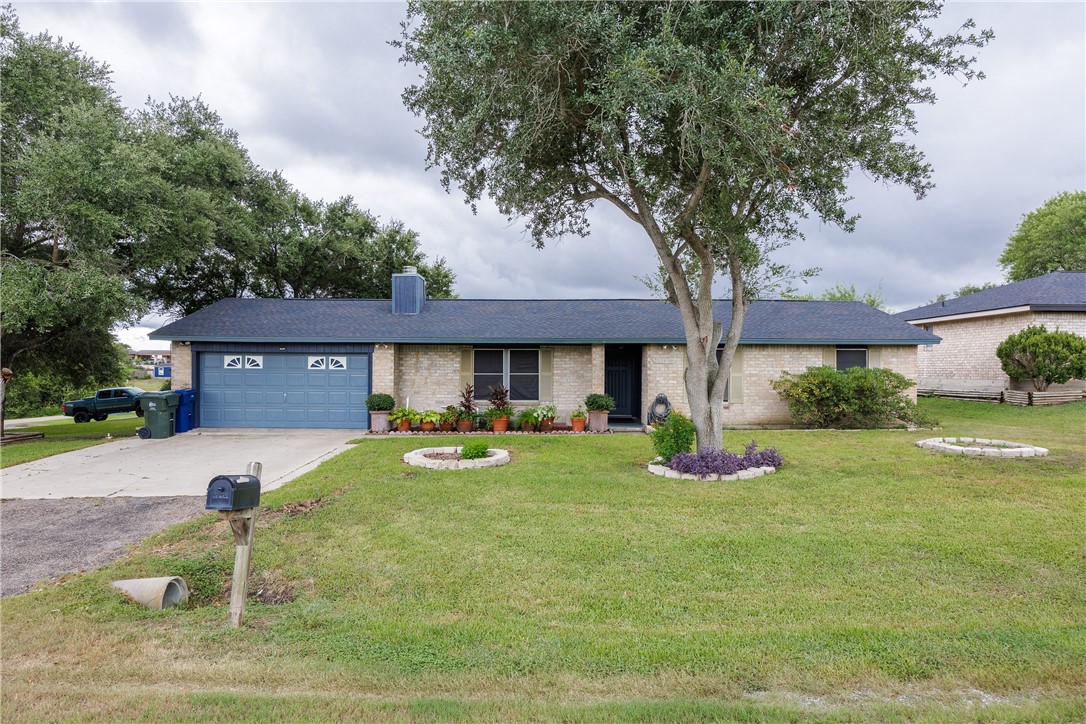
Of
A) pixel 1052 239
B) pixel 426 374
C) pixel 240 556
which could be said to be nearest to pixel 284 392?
pixel 426 374

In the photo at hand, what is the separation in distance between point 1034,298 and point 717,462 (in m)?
18.6

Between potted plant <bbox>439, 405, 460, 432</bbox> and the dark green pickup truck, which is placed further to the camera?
the dark green pickup truck

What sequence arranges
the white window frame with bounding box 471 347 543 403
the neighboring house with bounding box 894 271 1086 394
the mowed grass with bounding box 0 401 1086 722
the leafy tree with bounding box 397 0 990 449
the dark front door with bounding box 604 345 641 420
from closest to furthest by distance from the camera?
the mowed grass with bounding box 0 401 1086 722 < the leafy tree with bounding box 397 0 990 449 < the white window frame with bounding box 471 347 543 403 < the dark front door with bounding box 604 345 641 420 < the neighboring house with bounding box 894 271 1086 394

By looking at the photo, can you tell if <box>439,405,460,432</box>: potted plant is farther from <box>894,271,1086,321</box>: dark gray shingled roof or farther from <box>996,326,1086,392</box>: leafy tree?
<box>894,271,1086,321</box>: dark gray shingled roof

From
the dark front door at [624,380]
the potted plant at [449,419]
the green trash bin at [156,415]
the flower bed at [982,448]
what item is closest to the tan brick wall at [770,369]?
the dark front door at [624,380]

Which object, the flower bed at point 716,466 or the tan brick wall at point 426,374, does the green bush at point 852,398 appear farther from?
the tan brick wall at point 426,374

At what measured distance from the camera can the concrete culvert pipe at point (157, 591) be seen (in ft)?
13.1

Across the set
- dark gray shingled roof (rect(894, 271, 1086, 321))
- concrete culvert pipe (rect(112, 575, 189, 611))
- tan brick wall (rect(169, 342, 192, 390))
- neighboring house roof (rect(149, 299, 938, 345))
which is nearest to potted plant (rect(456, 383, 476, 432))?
neighboring house roof (rect(149, 299, 938, 345))

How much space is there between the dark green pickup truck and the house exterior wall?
105 ft

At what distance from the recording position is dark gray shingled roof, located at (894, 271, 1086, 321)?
18094 millimetres

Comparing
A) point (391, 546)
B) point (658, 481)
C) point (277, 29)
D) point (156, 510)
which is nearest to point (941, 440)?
point (658, 481)

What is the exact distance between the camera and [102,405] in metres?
20.9

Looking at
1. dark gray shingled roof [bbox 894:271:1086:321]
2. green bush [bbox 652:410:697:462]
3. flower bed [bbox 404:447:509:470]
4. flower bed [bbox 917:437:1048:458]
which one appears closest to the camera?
green bush [bbox 652:410:697:462]

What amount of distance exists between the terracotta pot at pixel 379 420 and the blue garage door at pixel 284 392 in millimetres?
945
